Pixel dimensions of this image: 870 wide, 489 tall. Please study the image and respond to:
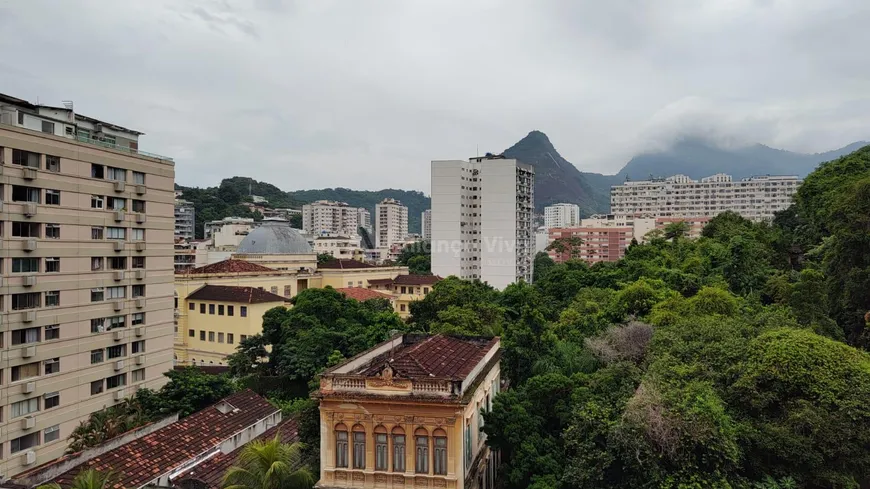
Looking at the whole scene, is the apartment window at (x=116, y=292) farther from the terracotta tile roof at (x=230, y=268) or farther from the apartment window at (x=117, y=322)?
the terracotta tile roof at (x=230, y=268)

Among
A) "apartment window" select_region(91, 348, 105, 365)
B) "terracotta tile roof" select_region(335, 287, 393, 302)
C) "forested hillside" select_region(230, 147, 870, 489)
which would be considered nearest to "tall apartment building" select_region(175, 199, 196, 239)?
"terracotta tile roof" select_region(335, 287, 393, 302)

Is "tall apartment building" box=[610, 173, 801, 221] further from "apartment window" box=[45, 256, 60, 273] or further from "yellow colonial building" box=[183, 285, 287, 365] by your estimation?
"apartment window" box=[45, 256, 60, 273]

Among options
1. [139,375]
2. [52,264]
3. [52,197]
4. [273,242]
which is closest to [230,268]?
[273,242]

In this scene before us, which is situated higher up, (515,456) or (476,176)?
(476,176)

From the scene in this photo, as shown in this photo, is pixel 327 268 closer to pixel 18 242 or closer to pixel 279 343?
pixel 279 343

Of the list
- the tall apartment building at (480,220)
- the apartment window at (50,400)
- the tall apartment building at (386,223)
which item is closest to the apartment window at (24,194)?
the apartment window at (50,400)

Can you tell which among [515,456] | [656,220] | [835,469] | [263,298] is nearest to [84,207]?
[263,298]

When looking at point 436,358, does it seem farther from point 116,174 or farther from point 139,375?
point 116,174
